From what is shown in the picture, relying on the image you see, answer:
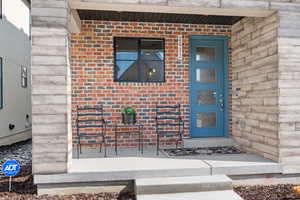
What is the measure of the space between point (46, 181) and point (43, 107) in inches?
35.7

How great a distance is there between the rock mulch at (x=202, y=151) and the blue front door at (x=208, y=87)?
57cm

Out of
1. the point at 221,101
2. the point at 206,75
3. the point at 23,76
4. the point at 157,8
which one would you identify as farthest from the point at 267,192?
the point at 23,76

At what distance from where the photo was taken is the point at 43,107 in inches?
122

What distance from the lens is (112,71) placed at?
4797mm

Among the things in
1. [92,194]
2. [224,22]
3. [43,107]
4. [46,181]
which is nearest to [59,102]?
[43,107]

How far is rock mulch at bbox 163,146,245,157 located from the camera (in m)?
4.23

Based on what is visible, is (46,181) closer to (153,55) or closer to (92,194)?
(92,194)

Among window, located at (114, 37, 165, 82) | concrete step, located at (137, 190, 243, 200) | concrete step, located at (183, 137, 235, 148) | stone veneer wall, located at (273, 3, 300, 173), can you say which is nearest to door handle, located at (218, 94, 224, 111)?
concrete step, located at (183, 137, 235, 148)

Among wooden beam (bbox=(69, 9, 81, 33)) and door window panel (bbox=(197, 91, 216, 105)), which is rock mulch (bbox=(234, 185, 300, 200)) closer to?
door window panel (bbox=(197, 91, 216, 105))

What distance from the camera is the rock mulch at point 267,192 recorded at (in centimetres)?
313

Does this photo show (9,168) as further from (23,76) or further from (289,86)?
(23,76)

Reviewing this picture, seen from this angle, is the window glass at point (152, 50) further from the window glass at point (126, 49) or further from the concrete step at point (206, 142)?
the concrete step at point (206, 142)

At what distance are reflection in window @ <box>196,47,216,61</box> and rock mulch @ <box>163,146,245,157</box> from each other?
184 cm

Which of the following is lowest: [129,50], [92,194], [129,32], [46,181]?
[92,194]
